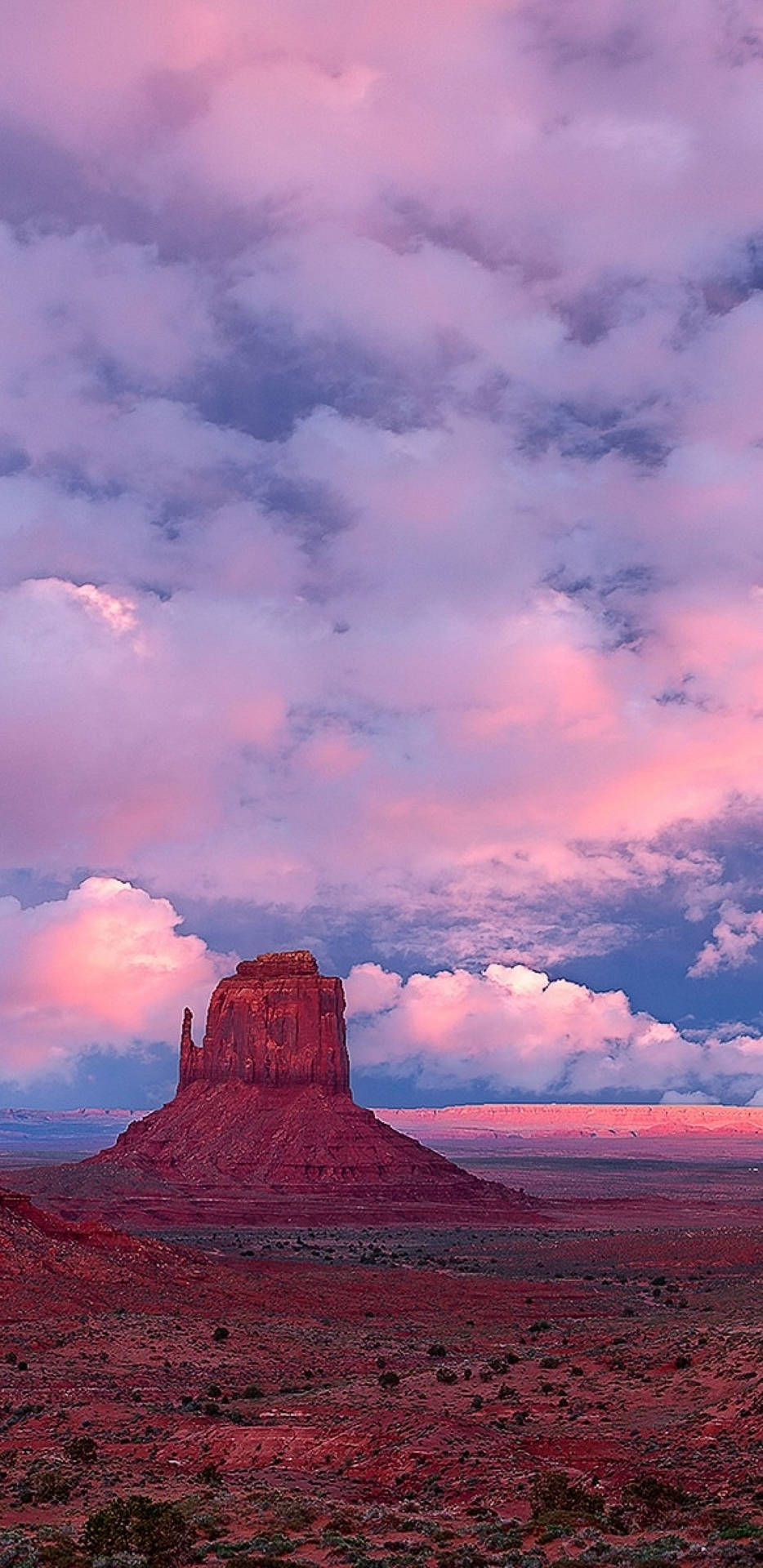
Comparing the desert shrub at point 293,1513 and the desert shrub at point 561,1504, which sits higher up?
the desert shrub at point 561,1504

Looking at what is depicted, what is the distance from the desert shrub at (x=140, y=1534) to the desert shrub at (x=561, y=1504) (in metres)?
5.94

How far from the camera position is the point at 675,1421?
2939cm

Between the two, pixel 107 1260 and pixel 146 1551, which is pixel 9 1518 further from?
pixel 107 1260

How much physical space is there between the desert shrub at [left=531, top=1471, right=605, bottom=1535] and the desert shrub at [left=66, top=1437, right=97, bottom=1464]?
10769 mm

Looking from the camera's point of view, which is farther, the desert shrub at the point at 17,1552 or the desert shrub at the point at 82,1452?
the desert shrub at the point at 82,1452

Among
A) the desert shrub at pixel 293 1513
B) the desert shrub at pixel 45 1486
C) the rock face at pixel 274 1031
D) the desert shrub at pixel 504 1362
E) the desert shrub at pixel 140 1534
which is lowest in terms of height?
the desert shrub at pixel 504 1362

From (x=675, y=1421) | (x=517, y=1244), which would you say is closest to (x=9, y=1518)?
(x=675, y=1421)

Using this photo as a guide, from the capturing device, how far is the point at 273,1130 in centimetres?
14362

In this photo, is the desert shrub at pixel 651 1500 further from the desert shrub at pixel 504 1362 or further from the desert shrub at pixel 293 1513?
the desert shrub at pixel 504 1362

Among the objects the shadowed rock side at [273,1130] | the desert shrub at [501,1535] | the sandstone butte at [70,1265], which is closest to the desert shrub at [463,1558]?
the desert shrub at [501,1535]

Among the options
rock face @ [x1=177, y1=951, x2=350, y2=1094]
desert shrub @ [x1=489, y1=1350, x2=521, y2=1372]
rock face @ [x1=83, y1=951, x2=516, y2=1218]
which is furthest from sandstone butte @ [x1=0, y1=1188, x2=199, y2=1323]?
rock face @ [x1=177, y1=951, x2=350, y2=1094]

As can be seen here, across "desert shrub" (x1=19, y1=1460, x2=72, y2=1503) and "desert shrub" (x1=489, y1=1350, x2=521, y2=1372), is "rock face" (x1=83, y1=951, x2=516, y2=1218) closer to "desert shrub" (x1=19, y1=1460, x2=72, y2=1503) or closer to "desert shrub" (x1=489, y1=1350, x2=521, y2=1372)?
"desert shrub" (x1=489, y1=1350, x2=521, y2=1372)

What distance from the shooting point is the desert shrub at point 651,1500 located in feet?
72.2

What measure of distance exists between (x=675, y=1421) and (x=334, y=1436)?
783 cm
